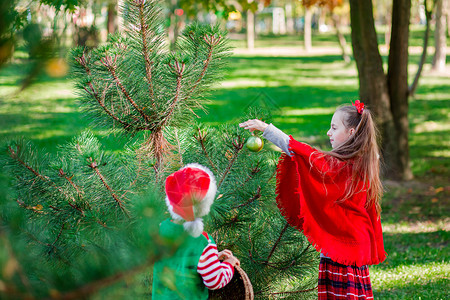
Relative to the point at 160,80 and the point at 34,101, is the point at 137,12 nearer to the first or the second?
the point at 160,80

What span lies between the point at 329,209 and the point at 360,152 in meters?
0.35

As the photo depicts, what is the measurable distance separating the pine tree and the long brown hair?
421mm

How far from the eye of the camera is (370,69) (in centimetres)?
685

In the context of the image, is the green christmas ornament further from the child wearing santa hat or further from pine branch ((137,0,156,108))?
pine branch ((137,0,156,108))

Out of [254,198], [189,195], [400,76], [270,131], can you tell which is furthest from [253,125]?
[400,76]

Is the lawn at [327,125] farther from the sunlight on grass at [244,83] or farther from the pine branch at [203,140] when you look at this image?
the pine branch at [203,140]

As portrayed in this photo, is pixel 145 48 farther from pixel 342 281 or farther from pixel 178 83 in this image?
pixel 342 281

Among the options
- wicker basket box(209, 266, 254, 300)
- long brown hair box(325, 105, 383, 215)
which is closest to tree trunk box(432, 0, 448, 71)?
long brown hair box(325, 105, 383, 215)

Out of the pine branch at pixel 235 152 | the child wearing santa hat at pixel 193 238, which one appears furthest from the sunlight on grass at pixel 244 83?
the child wearing santa hat at pixel 193 238

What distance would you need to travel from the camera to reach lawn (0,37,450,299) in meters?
1.44

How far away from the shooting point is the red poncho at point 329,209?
262cm

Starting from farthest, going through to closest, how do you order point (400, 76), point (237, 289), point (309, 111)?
1. point (309, 111)
2. point (400, 76)
3. point (237, 289)

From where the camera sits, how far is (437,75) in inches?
736

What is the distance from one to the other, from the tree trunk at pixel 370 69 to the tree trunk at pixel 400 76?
17 centimetres
